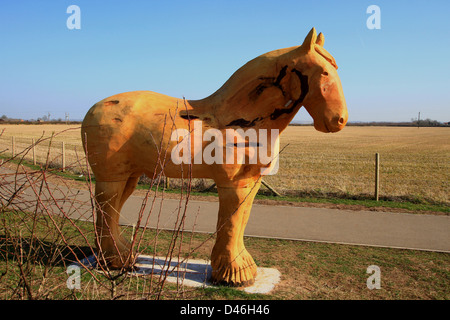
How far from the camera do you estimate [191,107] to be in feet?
16.6

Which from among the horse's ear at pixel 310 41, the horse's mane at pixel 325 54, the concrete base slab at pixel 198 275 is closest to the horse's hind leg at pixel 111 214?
the concrete base slab at pixel 198 275

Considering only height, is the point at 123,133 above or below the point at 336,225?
above

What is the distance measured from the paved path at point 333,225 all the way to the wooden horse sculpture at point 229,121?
1.64 m

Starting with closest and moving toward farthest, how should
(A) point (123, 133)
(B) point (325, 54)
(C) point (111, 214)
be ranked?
(B) point (325, 54), (A) point (123, 133), (C) point (111, 214)

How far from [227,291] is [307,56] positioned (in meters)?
2.99

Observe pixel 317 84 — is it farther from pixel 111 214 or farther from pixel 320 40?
pixel 111 214

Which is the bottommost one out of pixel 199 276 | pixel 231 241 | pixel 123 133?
pixel 199 276

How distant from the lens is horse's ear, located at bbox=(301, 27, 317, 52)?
14.3ft

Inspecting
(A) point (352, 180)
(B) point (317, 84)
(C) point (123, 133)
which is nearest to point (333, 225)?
(B) point (317, 84)

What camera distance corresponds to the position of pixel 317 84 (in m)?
4.32

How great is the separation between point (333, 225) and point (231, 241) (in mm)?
3863

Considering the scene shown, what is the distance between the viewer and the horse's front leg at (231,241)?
15.6 feet

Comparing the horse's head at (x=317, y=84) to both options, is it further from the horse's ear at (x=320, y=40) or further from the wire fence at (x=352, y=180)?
the wire fence at (x=352, y=180)
